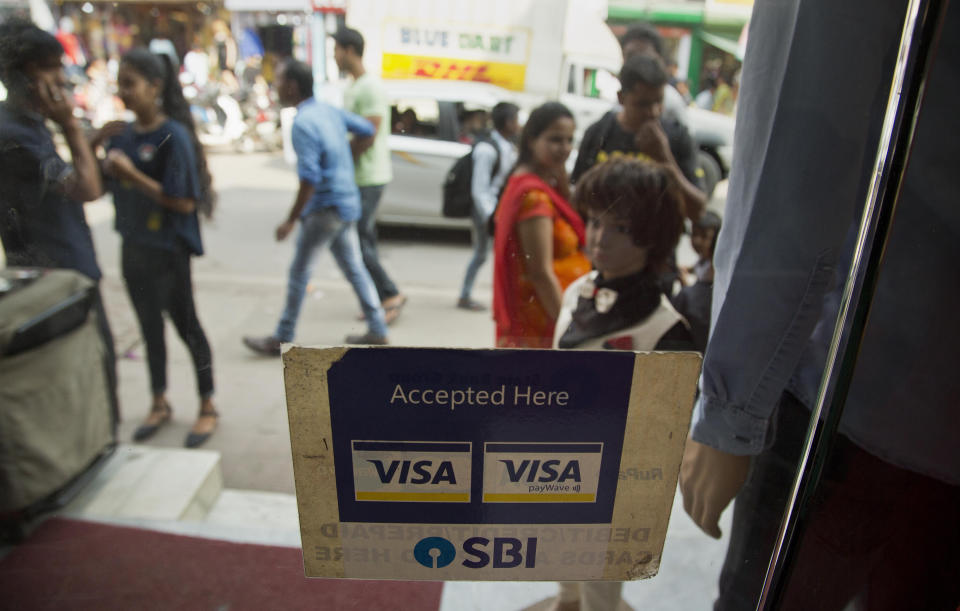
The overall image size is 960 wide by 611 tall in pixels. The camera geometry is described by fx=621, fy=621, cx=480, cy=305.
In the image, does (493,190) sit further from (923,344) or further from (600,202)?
(923,344)

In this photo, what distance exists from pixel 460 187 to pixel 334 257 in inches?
17.4

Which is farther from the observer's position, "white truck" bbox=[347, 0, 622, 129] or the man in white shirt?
the man in white shirt

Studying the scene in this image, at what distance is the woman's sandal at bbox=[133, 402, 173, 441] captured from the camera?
2178 mm

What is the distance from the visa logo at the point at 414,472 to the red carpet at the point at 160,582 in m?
0.21

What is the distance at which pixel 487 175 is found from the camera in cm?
125

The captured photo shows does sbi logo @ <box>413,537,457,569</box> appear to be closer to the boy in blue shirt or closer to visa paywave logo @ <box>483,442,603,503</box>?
visa paywave logo @ <box>483,442,603,503</box>

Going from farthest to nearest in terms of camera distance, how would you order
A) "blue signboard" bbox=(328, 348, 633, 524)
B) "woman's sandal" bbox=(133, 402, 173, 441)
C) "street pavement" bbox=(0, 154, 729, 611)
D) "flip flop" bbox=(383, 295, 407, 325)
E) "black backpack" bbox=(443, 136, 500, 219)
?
1. "woman's sandal" bbox=(133, 402, 173, 441)
2. "black backpack" bbox=(443, 136, 500, 219)
3. "flip flop" bbox=(383, 295, 407, 325)
4. "street pavement" bbox=(0, 154, 729, 611)
5. "blue signboard" bbox=(328, 348, 633, 524)

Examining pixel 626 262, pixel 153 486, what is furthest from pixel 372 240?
pixel 153 486

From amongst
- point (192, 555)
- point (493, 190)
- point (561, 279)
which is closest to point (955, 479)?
point (561, 279)

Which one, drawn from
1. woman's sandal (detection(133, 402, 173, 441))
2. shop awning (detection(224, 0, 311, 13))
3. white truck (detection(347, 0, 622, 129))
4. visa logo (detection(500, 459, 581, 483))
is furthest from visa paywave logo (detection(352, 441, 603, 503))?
woman's sandal (detection(133, 402, 173, 441))

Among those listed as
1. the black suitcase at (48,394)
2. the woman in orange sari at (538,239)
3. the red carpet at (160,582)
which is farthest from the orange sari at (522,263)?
the black suitcase at (48,394)

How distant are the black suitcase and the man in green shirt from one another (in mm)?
496

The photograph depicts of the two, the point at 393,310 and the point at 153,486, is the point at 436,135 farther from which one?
the point at 153,486

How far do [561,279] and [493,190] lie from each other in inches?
12.5
